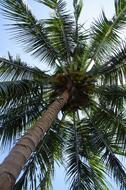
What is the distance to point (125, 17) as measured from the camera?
423 inches

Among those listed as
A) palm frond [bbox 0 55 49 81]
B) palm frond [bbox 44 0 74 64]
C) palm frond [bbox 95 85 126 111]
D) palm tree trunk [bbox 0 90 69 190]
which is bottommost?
palm tree trunk [bbox 0 90 69 190]

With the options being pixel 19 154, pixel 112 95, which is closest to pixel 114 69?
pixel 112 95

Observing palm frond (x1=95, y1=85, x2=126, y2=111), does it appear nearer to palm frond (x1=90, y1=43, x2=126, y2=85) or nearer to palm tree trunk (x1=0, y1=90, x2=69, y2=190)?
palm frond (x1=90, y1=43, x2=126, y2=85)

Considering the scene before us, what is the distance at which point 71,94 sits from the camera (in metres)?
10.3

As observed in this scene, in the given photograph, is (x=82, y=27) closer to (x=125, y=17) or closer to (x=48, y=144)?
(x=125, y=17)

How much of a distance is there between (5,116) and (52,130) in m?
1.39

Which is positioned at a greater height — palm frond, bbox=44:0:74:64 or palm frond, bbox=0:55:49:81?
palm frond, bbox=44:0:74:64

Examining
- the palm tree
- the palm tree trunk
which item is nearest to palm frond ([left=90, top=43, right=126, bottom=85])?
the palm tree

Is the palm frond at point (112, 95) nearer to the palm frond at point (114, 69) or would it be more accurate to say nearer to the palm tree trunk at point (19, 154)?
the palm frond at point (114, 69)

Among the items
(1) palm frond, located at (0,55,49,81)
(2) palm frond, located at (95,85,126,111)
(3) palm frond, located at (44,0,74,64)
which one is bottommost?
(2) palm frond, located at (95,85,126,111)

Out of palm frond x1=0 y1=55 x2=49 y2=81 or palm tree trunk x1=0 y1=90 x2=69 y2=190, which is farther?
palm frond x1=0 y1=55 x2=49 y2=81

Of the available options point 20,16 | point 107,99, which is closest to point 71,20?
point 20,16

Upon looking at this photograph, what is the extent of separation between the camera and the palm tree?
10422 millimetres

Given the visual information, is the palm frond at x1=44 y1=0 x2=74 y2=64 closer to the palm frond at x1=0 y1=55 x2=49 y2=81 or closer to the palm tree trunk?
the palm frond at x1=0 y1=55 x2=49 y2=81
